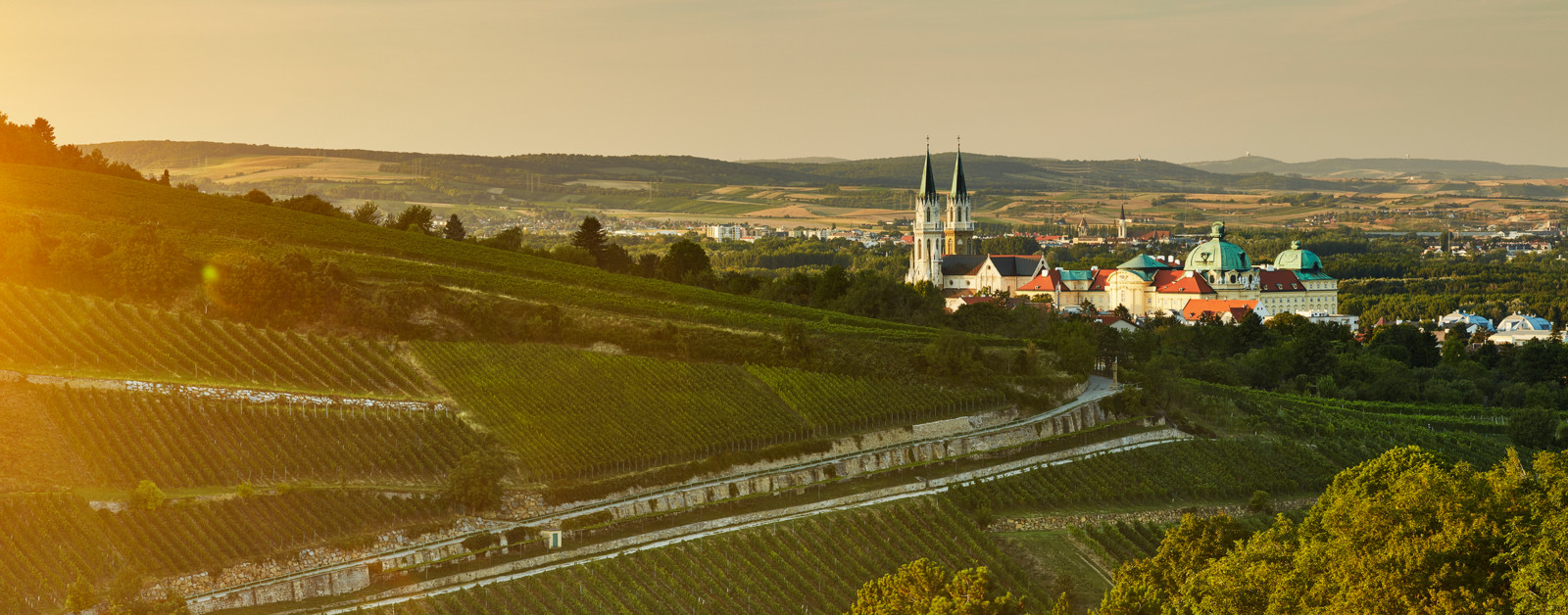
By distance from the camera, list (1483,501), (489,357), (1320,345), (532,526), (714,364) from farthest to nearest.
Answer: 1. (1320,345)
2. (714,364)
3. (489,357)
4. (532,526)
5. (1483,501)

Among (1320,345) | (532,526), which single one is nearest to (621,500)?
(532,526)

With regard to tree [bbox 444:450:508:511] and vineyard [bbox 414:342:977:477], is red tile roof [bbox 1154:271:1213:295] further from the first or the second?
tree [bbox 444:450:508:511]

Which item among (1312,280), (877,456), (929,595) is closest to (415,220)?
(877,456)

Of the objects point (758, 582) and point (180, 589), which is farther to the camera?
point (758, 582)

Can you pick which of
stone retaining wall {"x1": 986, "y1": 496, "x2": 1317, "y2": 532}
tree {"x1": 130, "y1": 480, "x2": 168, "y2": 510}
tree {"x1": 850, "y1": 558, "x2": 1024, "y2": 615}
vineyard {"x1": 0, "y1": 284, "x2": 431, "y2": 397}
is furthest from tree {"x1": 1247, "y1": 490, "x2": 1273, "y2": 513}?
tree {"x1": 130, "y1": 480, "x2": 168, "y2": 510}

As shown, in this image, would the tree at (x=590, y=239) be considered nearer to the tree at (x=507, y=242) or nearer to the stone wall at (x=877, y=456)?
the tree at (x=507, y=242)

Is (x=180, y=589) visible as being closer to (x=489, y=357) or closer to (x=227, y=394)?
(x=227, y=394)
